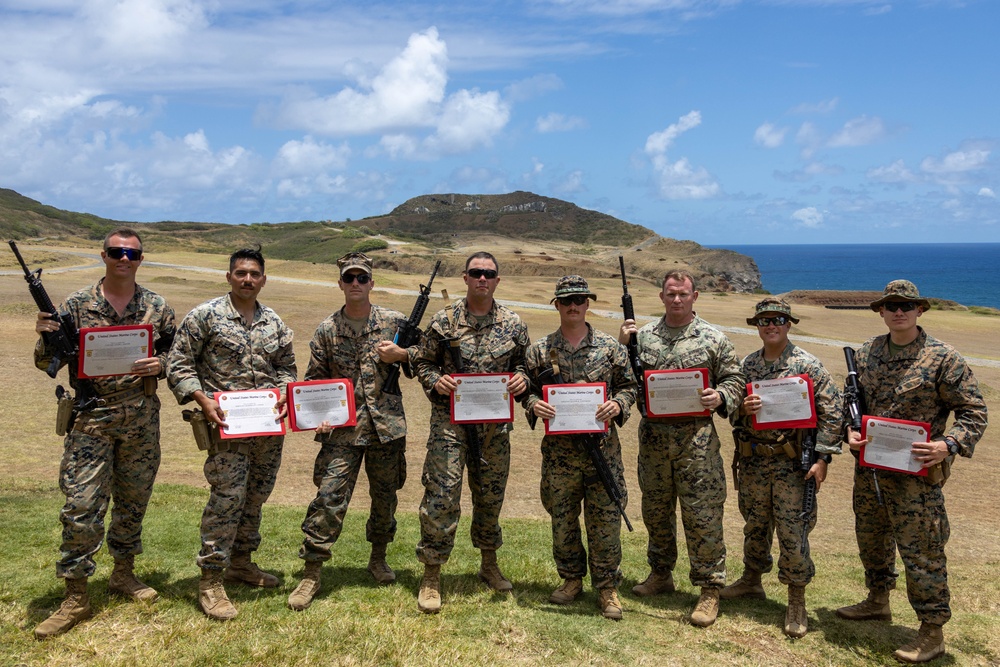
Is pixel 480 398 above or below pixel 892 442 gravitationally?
above

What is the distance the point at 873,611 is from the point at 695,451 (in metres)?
2.17

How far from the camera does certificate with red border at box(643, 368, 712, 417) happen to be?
6281 millimetres

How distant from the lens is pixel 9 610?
5730mm

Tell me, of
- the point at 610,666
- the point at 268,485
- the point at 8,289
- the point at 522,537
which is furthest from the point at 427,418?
the point at 8,289

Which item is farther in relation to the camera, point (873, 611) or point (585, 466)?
point (873, 611)

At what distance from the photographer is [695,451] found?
6.38 metres

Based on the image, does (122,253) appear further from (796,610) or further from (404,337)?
(796,610)

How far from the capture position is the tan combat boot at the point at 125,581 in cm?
615

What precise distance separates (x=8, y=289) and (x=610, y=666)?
1239 inches

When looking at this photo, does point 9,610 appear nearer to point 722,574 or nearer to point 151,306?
point 151,306

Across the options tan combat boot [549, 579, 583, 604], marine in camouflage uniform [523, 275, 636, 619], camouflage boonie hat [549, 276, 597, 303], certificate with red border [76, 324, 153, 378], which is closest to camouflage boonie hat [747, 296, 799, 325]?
marine in camouflage uniform [523, 275, 636, 619]

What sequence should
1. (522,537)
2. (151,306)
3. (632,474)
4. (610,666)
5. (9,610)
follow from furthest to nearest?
(632,474) < (522,537) < (151,306) < (9,610) < (610,666)

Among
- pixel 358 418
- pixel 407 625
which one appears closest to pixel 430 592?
pixel 407 625

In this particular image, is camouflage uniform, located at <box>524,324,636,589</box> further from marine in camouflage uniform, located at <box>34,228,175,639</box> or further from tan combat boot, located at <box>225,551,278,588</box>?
marine in camouflage uniform, located at <box>34,228,175,639</box>
